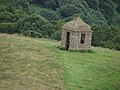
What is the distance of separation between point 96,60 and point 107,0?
64.5 metres

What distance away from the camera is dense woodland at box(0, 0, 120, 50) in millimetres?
53250

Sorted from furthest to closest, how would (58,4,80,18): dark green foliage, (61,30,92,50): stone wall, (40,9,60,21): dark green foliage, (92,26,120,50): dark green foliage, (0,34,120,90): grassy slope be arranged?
(58,4,80,18): dark green foliage, (40,9,60,21): dark green foliage, (92,26,120,50): dark green foliage, (61,30,92,50): stone wall, (0,34,120,90): grassy slope

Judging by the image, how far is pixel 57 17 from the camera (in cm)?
8106

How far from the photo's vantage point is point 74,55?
104ft

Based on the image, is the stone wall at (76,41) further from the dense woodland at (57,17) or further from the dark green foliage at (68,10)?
the dark green foliage at (68,10)

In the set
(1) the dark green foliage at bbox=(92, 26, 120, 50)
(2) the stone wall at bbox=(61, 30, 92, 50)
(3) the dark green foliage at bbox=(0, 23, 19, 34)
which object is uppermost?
(2) the stone wall at bbox=(61, 30, 92, 50)

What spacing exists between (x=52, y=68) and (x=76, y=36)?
760 cm

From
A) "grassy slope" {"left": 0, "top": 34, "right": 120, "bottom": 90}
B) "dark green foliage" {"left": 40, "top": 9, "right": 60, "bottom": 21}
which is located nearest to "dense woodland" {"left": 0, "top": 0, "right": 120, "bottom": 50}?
"dark green foliage" {"left": 40, "top": 9, "right": 60, "bottom": 21}

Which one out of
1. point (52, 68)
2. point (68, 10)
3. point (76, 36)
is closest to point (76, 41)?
point (76, 36)

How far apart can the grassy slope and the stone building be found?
2.83 ft

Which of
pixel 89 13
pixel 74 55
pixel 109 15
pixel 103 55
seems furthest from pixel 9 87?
pixel 109 15

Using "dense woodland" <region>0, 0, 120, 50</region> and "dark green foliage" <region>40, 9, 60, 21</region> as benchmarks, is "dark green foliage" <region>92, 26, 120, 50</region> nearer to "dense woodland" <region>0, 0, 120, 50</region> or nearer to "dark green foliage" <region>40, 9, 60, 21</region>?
"dense woodland" <region>0, 0, 120, 50</region>

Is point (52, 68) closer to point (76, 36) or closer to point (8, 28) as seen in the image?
point (76, 36)

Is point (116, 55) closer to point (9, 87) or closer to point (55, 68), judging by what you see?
point (55, 68)
